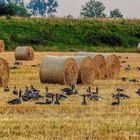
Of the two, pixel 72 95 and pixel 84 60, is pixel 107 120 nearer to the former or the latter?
pixel 72 95

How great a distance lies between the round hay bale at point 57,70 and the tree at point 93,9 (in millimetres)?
138883

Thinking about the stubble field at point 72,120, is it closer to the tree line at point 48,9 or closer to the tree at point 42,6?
the tree line at point 48,9

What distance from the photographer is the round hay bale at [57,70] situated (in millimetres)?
21656

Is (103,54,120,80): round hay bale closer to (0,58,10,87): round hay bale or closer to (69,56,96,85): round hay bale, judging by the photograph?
(69,56,96,85): round hay bale

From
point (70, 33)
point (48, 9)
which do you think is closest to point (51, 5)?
point (48, 9)

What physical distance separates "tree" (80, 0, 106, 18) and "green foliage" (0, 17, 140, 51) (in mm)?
93992

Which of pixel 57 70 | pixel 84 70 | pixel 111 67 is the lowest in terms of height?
pixel 111 67

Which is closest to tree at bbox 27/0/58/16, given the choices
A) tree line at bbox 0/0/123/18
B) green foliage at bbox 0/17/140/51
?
tree line at bbox 0/0/123/18

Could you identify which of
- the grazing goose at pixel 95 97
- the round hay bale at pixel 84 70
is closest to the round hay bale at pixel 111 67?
the round hay bale at pixel 84 70

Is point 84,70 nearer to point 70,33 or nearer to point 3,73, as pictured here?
point 3,73

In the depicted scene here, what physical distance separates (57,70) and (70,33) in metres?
41.7

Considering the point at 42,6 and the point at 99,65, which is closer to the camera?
the point at 99,65

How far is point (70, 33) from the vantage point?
63156mm

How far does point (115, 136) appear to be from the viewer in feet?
37.7
